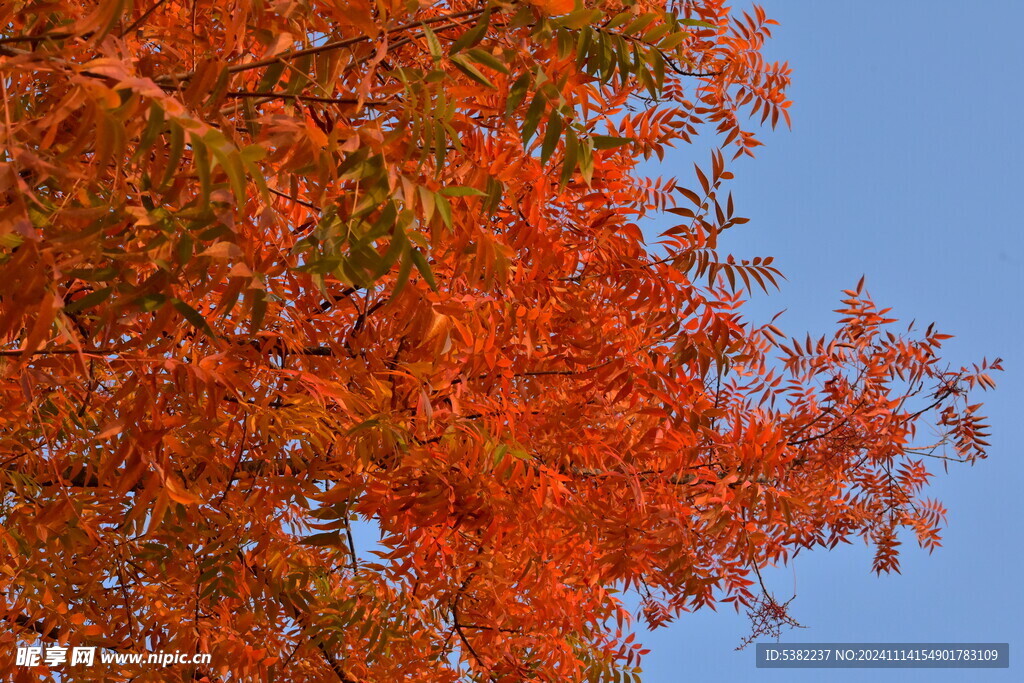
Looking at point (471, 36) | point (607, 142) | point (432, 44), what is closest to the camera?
point (432, 44)

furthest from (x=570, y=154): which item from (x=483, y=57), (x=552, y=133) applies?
(x=483, y=57)

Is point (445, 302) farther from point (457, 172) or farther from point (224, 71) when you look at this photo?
point (224, 71)

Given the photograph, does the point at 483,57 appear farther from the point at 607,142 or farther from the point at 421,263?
the point at 421,263

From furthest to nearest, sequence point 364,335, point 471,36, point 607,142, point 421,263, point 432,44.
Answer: point 364,335
point 607,142
point 471,36
point 432,44
point 421,263

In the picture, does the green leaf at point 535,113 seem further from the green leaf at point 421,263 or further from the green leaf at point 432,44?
the green leaf at point 421,263

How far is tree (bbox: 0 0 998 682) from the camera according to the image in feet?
5.23

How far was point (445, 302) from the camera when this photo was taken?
7.06ft

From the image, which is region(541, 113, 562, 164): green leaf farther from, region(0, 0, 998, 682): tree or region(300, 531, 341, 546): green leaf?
region(300, 531, 341, 546): green leaf

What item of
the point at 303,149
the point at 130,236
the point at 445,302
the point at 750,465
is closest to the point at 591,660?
the point at 750,465

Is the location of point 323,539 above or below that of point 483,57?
below

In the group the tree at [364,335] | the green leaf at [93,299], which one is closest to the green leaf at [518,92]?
the tree at [364,335]

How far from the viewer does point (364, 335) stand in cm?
266

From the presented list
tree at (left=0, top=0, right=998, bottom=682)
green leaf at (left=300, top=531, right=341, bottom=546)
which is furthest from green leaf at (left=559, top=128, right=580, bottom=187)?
green leaf at (left=300, top=531, right=341, bottom=546)

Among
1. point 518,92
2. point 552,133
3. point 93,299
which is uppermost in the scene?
point 518,92
